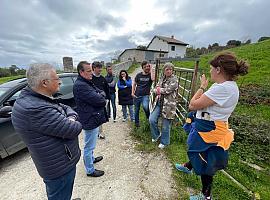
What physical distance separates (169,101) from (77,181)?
229 centimetres

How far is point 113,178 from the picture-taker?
3338mm

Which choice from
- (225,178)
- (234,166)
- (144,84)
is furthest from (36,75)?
(234,166)

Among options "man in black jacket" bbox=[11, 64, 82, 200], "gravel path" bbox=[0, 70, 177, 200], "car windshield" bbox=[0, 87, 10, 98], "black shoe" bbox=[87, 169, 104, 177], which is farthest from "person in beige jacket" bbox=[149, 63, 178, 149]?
"car windshield" bbox=[0, 87, 10, 98]

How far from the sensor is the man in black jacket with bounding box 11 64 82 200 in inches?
65.7

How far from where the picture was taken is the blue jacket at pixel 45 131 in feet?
5.45

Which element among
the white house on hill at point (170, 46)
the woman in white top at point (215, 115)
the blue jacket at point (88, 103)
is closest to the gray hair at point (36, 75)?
the blue jacket at point (88, 103)

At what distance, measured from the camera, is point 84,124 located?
302 cm

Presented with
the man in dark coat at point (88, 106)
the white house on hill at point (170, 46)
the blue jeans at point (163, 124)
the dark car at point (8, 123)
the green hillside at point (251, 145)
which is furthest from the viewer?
the white house on hill at point (170, 46)

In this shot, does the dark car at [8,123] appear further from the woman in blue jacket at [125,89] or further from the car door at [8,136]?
the woman in blue jacket at [125,89]

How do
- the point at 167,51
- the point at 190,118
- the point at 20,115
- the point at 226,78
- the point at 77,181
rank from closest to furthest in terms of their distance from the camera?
the point at 20,115
the point at 226,78
the point at 190,118
the point at 77,181
the point at 167,51

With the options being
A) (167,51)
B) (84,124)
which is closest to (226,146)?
(84,124)

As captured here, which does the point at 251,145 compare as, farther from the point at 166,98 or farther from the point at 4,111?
the point at 4,111

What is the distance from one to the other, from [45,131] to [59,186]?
69 centimetres

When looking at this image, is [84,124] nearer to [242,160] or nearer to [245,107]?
[242,160]
